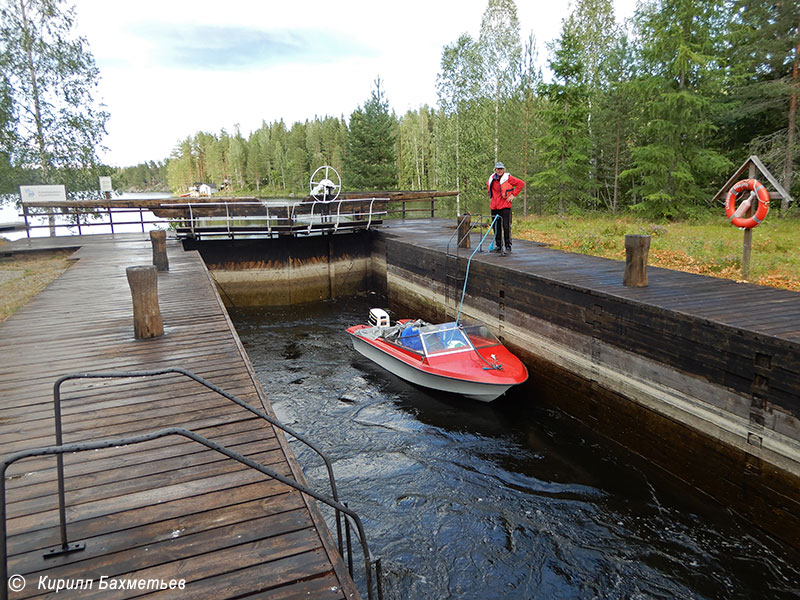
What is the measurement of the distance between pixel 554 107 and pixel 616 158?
5.12m

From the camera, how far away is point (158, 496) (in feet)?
11.7

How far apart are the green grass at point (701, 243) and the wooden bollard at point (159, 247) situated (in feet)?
35.6

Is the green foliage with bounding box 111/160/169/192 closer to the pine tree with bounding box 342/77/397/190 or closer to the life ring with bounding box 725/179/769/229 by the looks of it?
the pine tree with bounding box 342/77/397/190

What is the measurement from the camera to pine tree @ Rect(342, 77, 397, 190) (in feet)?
122

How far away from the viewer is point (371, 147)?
37719 mm

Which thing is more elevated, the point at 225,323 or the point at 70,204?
the point at 70,204

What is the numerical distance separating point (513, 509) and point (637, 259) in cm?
489

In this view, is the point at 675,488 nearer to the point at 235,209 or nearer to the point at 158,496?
the point at 158,496

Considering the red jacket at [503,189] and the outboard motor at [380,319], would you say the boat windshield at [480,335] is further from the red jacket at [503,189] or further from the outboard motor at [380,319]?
the red jacket at [503,189]

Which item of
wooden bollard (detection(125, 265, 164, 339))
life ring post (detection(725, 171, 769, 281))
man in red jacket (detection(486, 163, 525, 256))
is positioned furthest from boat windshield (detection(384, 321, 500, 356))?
wooden bollard (detection(125, 265, 164, 339))

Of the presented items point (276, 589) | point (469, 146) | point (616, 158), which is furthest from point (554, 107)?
point (276, 589)

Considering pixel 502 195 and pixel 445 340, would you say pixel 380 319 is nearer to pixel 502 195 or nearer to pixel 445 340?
pixel 445 340

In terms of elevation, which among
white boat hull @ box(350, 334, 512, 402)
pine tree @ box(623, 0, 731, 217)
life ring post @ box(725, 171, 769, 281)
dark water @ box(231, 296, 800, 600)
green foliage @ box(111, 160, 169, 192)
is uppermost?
green foliage @ box(111, 160, 169, 192)

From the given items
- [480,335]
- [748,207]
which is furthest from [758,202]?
[480,335]
